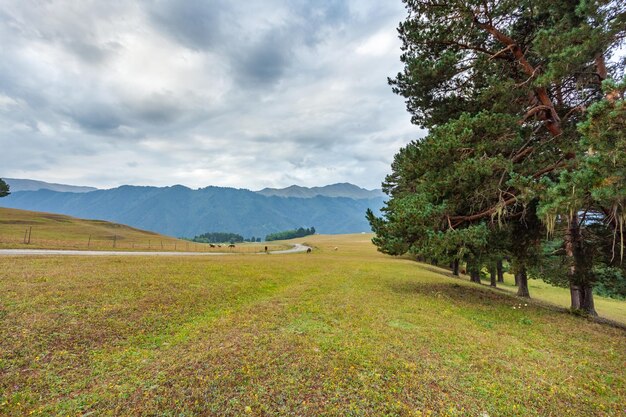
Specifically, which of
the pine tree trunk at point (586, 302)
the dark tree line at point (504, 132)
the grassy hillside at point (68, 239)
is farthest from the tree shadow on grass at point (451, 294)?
the grassy hillside at point (68, 239)

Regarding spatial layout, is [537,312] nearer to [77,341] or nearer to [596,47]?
[596,47]

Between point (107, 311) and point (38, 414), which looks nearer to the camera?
point (38, 414)

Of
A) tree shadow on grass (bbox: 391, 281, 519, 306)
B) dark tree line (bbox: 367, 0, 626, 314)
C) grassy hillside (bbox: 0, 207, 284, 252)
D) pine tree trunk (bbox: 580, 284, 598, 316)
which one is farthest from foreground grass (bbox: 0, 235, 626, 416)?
grassy hillside (bbox: 0, 207, 284, 252)

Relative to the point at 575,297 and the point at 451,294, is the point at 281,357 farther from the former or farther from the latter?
the point at 575,297

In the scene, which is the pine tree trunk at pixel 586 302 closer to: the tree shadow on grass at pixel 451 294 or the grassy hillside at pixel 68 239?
the tree shadow on grass at pixel 451 294

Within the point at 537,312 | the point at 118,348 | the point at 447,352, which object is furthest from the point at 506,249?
the point at 118,348

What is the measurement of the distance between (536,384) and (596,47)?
1101 centimetres

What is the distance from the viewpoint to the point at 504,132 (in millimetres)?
12211

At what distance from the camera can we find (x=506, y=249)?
15.3m

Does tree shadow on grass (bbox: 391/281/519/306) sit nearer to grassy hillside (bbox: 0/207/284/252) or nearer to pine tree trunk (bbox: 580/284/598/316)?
pine tree trunk (bbox: 580/284/598/316)

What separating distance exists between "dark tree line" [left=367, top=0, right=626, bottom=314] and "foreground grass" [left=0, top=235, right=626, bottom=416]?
11.0 feet

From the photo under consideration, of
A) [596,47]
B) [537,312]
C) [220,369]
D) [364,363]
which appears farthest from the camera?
[537,312]

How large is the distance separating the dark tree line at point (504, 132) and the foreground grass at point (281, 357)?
3.36 meters

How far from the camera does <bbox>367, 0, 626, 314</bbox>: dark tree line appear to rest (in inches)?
416
